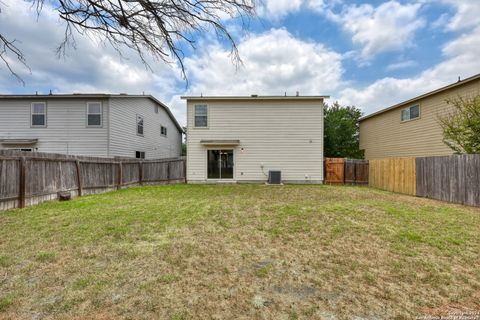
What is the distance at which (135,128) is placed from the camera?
17.1m

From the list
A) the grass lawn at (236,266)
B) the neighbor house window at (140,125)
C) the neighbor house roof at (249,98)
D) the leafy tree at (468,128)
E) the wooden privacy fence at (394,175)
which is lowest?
the grass lawn at (236,266)

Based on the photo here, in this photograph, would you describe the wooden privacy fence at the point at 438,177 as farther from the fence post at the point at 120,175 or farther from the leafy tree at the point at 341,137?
the fence post at the point at 120,175

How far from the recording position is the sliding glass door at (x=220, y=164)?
14875 millimetres

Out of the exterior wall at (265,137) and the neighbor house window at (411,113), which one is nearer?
the neighbor house window at (411,113)

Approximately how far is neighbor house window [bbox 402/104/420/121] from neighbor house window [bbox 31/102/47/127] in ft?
71.6

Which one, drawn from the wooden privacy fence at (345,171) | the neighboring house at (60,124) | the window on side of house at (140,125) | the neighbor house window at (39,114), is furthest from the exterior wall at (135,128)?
the wooden privacy fence at (345,171)

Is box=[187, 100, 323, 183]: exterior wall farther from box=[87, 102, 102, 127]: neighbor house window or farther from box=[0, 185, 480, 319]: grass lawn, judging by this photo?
box=[0, 185, 480, 319]: grass lawn

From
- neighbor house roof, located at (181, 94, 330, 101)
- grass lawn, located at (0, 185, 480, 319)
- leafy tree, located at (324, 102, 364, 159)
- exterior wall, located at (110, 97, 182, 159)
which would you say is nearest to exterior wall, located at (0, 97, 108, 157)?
exterior wall, located at (110, 97, 182, 159)

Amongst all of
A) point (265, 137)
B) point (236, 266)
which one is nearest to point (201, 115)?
point (265, 137)

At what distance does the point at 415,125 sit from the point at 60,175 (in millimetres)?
17677

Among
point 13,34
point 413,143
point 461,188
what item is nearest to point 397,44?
point 413,143

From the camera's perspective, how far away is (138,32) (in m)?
2.63

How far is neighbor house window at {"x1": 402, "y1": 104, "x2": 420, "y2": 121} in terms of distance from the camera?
47.8 ft

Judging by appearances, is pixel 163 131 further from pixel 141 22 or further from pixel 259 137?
pixel 141 22
